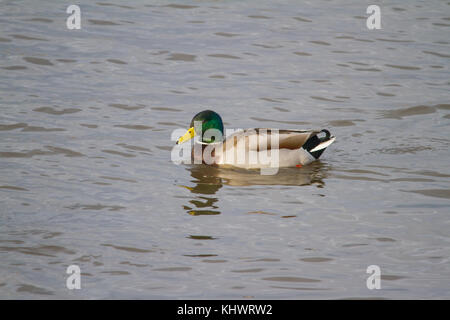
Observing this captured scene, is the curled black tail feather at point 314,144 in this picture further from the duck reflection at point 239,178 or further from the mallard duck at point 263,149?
the duck reflection at point 239,178

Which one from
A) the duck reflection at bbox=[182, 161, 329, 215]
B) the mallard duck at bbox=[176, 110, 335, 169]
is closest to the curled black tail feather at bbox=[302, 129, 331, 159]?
the mallard duck at bbox=[176, 110, 335, 169]

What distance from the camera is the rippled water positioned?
6461 millimetres

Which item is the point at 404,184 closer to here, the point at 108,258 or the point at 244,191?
the point at 244,191

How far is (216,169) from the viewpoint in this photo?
31.8ft

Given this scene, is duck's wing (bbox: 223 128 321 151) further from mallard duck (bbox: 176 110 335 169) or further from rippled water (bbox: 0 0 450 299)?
rippled water (bbox: 0 0 450 299)

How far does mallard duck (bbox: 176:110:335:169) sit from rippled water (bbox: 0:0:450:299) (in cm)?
21

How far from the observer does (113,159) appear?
9.59 m

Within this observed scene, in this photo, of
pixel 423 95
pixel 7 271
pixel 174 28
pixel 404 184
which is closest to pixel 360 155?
pixel 404 184

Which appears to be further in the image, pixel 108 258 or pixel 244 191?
pixel 244 191

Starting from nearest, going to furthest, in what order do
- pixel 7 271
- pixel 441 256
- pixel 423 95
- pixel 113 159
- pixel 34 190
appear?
pixel 7 271, pixel 441 256, pixel 34 190, pixel 113 159, pixel 423 95

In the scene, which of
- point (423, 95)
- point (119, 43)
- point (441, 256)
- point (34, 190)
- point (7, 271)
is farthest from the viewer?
point (119, 43)

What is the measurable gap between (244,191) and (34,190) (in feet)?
7.77

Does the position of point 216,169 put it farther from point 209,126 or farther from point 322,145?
point 322,145

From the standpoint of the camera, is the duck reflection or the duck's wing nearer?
the duck reflection
